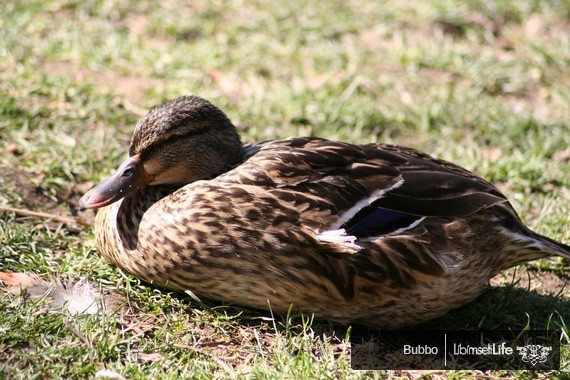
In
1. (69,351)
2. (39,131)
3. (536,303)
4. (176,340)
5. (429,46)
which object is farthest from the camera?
(429,46)

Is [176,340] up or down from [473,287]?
down

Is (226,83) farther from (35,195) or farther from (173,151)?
(173,151)

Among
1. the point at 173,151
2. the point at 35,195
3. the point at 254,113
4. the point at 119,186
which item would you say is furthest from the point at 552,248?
the point at 35,195

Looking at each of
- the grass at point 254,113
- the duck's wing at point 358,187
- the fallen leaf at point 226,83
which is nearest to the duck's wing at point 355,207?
the duck's wing at point 358,187

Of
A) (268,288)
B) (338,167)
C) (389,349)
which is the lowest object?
(389,349)

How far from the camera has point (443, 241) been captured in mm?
4129

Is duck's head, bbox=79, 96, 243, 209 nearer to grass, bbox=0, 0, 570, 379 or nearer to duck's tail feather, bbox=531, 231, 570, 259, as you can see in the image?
grass, bbox=0, 0, 570, 379

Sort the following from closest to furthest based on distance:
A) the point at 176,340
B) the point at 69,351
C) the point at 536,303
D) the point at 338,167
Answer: the point at 69,351 → the point at 176,340 → the point at 338,167 → the point at 536,303

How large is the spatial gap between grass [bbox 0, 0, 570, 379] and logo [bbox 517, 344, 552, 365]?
0.13m

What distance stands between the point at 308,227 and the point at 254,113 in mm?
2611

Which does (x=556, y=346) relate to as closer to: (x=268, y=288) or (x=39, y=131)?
(x=268, y=288)

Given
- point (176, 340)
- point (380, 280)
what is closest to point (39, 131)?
point (176, 340)

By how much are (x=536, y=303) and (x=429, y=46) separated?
12.3ft

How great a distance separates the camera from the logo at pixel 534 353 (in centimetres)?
398
